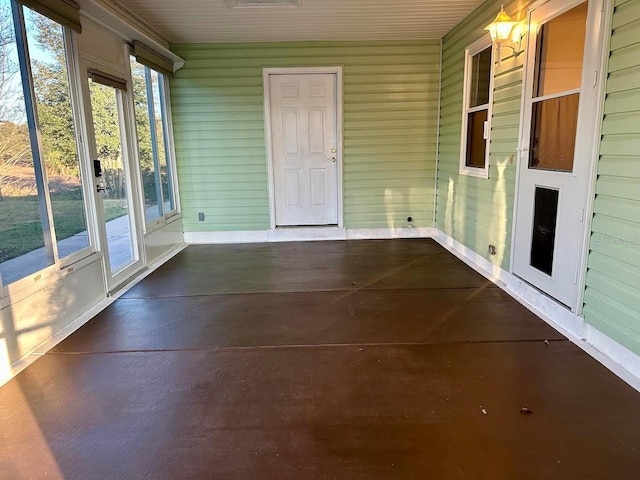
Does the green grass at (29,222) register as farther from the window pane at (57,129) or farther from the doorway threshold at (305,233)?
the doorway threshold at (305,233)

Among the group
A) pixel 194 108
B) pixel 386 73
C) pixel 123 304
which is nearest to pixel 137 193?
pixel 123 304

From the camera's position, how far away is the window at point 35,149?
2590mm

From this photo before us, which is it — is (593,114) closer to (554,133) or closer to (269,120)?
(554,133)

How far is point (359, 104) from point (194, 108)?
83.7 inches

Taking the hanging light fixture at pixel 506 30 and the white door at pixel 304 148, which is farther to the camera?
the white door at pixel 304 148

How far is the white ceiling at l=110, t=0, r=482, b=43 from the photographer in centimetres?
414

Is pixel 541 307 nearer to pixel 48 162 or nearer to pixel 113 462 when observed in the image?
pixel 113 462

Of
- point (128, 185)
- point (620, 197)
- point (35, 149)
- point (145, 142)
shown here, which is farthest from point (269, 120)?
point (620, 197)

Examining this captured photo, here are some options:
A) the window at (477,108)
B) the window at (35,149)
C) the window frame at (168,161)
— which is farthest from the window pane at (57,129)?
the window at (477,108)

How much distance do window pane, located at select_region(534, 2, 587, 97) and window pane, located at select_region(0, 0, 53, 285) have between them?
3.54 m

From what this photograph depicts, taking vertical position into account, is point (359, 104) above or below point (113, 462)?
above

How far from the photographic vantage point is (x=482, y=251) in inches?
173

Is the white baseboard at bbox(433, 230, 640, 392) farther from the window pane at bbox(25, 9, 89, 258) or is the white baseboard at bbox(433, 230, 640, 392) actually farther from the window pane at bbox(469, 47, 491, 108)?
the window pane at bbox(25, 9, 89, 258)

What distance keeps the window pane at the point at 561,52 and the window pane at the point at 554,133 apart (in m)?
0.10
